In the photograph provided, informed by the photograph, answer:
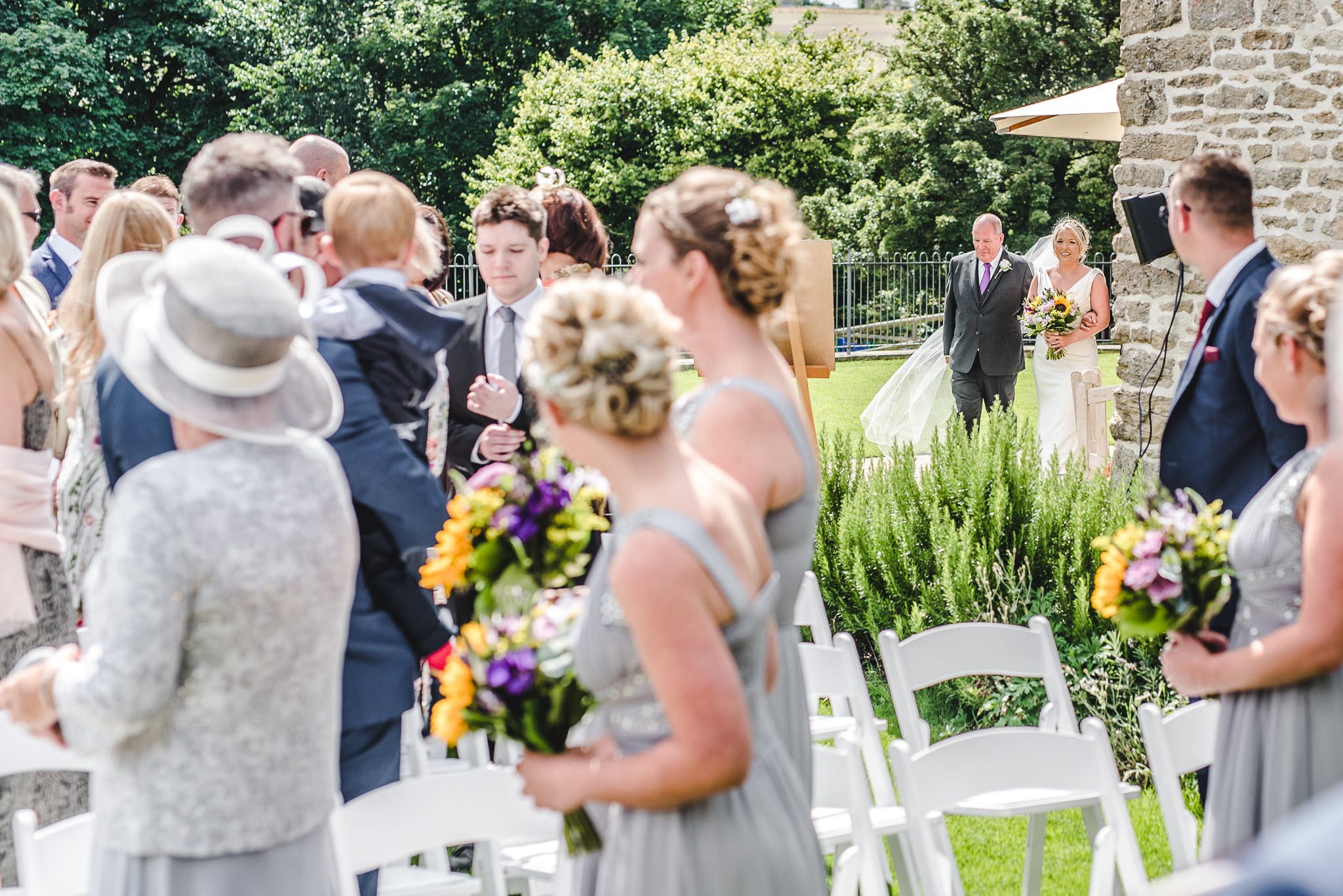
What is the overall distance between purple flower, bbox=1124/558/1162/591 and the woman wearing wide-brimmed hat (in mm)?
1693

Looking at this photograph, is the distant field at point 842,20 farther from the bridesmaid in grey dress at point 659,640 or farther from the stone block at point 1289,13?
the bridesmaid in grey dress at point 659,640

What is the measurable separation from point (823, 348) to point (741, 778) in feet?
9.44

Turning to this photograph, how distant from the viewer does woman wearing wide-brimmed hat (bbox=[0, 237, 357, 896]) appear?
2178mm

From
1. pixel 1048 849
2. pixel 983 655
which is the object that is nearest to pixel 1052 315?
pixel 1048 849

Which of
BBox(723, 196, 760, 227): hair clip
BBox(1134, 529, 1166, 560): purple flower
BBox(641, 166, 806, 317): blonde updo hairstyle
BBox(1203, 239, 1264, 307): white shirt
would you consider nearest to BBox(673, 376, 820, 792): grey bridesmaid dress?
BBox(641, 166, 806, 317): blonde updo hairstyle

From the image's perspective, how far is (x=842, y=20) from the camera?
66.9 meters

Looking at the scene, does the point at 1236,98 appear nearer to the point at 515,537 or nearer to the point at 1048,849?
the point at 1048,849

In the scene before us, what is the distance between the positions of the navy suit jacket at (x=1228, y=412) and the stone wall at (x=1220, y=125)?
469 cm

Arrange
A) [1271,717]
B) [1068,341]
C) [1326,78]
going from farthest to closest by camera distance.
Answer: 1. [1068,341]
2. [1326,78]
3. [1271,717]

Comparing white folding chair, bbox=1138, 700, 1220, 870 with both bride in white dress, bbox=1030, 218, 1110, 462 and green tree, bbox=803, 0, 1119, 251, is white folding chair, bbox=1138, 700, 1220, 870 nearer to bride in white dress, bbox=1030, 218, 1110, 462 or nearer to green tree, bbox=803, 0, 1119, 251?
bride in white dress, bbox=1030, 218, 1110, 462

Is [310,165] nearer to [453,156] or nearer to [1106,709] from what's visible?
[1106,709]

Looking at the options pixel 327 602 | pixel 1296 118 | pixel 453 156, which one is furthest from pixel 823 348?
pixel 453 156

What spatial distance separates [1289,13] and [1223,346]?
220 inches

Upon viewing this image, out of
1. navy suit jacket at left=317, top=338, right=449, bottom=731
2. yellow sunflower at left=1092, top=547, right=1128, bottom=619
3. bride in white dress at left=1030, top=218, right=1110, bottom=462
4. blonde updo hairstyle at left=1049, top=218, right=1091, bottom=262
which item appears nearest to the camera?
yellow sunflower at left=1092, top=547, right=1128, bottom=619
